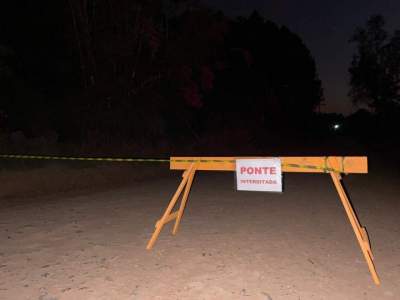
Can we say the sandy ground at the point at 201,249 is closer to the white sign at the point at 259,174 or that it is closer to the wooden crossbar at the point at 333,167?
the wooden crossbar at the point at 333,167

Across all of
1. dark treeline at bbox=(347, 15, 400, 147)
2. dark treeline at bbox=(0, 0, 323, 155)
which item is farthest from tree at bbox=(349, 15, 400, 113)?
dark treeline at bbox=(0, 0, 323, 155)

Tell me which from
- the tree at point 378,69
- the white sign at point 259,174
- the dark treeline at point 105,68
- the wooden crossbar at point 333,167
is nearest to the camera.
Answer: the wooden crossbar at point 333,167

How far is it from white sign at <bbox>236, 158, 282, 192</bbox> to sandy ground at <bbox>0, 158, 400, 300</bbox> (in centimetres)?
96

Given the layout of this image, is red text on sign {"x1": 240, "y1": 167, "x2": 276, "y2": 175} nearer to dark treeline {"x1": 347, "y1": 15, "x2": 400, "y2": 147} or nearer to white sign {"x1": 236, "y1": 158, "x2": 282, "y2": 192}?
white sign {"x1": 236, "y1": 158, "x2": 282, "y2": 192}

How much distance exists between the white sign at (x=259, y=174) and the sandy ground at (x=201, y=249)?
96 centimetres

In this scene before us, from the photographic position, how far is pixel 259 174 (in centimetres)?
447

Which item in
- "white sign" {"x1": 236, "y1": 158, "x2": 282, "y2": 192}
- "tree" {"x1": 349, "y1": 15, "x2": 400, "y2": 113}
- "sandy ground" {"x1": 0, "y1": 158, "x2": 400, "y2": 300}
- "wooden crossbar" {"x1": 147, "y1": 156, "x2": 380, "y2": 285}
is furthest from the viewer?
"tree" {"x1": 349, "y1": 15, "x2": 400, "y2": 113}

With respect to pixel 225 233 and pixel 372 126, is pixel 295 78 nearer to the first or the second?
pixel 372 126

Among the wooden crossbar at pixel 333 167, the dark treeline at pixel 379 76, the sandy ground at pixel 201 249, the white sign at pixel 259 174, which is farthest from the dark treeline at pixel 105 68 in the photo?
the dark treeline at pixel 379 76

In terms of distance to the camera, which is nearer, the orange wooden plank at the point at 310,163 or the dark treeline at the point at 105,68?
the orange wooden plank at the point at 310,163

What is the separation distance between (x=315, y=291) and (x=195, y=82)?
19515mm

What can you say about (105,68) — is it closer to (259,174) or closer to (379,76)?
(259,174)

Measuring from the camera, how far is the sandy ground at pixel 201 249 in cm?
361

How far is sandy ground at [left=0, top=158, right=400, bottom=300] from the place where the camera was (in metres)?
3.61
